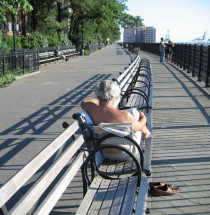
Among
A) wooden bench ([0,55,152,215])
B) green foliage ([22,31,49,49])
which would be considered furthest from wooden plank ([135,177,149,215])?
green foliage ([22,31,49,49])

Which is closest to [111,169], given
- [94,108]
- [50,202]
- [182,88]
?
[94,108]

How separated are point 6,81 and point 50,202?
1302cm

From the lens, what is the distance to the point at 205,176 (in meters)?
4.81

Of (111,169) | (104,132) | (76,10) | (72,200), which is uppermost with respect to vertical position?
(76,10)

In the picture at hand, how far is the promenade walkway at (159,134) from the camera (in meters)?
4.21

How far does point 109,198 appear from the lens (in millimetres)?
3318

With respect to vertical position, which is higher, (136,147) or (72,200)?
(136,147)

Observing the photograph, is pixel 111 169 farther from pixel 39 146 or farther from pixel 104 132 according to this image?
pixel 39 146

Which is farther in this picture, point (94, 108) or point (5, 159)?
point (5, 159)

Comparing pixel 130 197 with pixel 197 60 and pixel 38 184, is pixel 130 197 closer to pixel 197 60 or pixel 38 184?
pixel 38 184

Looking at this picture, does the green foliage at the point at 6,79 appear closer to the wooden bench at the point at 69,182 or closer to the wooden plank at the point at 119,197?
the wooden bench at the point at 69,182

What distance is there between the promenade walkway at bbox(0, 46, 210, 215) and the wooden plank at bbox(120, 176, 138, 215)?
0.47m

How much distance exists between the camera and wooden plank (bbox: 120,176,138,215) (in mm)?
3054

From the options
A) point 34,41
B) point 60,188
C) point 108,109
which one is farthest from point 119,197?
point 34,41
